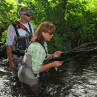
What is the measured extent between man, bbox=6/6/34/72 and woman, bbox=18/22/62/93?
1.24 meters

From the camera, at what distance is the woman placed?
8.49 ft

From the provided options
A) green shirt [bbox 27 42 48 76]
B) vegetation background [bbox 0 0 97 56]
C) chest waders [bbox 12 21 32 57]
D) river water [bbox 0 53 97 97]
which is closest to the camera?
green shirt [bbox 27 42 48 76]

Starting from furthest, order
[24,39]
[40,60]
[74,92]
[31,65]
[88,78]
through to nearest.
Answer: [88,78]
[74,92]
[24,39]
[31,65]
[40,60]

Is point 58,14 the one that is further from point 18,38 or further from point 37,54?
point 37,54

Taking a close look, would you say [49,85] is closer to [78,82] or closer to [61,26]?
[78,82]

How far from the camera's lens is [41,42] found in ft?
8.94

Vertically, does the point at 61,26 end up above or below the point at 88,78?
above

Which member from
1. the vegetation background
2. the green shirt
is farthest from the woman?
the vegetation background

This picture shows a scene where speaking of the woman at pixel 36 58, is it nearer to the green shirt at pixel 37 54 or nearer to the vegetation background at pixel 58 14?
the green shirt at pixel 37 54

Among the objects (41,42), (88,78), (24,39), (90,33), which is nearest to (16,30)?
(24,39)

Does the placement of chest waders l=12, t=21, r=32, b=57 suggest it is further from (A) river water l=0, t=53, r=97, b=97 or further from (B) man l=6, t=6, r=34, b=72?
(A) river water l=0, t=53, r=97, b=97

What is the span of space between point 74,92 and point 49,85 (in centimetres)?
114

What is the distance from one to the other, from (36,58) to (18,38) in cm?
150

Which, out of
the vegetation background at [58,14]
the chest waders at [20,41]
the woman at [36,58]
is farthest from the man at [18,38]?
the vegetation background at [58,14]
